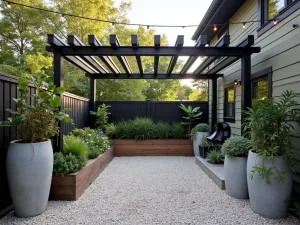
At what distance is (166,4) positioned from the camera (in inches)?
364

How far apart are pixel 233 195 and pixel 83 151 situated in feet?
8.14

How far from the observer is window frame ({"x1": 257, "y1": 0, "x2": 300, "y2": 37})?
300cm

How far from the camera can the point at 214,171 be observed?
12.5ft

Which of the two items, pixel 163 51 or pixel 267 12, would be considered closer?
pixel 163 51

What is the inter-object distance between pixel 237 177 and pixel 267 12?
3181mm

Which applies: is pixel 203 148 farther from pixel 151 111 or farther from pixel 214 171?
pixel 151 111

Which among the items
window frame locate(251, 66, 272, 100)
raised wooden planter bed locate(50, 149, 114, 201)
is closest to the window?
window frame locate(251, 66, 272, 100)

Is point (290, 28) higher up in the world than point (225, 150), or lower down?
higher up

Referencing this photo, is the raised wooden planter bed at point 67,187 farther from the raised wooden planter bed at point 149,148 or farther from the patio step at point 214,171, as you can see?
the raised wooden planter bed at point 149,148

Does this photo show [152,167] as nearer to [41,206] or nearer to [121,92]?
[41,206]

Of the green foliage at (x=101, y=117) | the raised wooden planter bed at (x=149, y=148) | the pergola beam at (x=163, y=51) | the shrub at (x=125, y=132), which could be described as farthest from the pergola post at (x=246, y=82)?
the green foliage at (x=101, y=117)

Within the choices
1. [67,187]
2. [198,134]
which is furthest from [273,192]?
[198,134]

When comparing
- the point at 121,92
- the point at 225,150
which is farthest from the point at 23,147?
the point at 121,92

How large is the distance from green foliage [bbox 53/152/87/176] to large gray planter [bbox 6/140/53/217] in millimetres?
446
